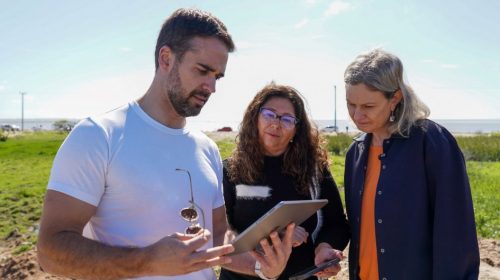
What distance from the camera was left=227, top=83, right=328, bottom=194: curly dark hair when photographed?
2975 mm

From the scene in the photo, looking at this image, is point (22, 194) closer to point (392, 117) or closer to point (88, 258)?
point (392, 117)

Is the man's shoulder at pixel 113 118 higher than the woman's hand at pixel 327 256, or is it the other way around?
the man's shoulder at pixel 113 118

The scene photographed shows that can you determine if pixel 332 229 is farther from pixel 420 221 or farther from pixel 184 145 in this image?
pixel 184 145

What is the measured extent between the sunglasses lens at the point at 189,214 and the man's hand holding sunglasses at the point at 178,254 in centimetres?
20

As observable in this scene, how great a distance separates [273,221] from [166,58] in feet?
2.58

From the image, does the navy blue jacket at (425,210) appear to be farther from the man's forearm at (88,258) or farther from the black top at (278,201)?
the man's forearm at (88,258)

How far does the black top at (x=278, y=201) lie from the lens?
288 centimetres

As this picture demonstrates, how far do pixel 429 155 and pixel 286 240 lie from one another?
86cm

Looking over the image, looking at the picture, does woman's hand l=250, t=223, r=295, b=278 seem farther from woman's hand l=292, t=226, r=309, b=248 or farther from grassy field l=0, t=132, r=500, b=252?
grassy field l=0, t=132, r=500, b=252

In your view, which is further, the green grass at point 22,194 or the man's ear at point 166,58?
the green grass at point 22,194

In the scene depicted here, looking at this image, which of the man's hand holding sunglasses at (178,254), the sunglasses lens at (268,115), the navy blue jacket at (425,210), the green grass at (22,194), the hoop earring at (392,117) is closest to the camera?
the man's hand holding sunglasses at (178,254)

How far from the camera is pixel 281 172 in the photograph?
3000 mm

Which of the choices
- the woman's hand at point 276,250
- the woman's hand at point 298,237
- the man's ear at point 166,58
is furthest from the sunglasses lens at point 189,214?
the woman's hand at point 298,237

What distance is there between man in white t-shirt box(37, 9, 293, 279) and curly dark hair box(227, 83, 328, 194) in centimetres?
76
